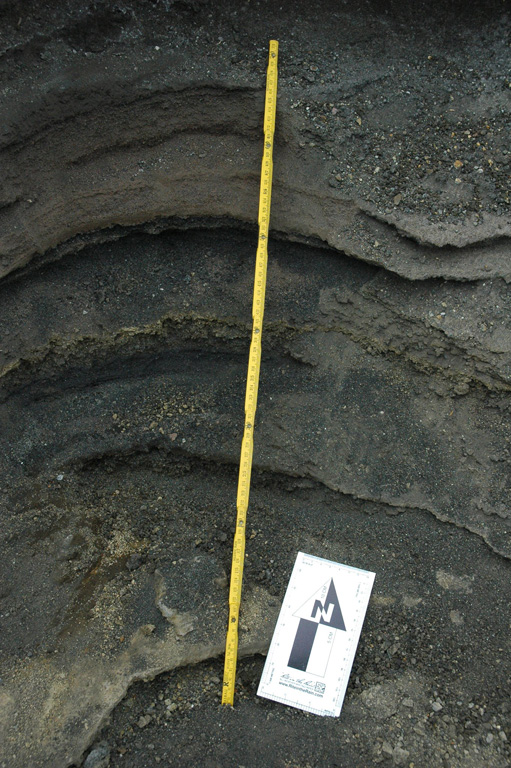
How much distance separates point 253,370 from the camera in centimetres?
369

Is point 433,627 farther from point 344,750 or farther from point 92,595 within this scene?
point 92,595

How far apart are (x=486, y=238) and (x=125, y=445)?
2.93 meters

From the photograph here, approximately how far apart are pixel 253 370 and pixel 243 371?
0.58 m

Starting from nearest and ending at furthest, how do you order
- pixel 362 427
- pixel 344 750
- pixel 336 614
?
pixel 344 750, pixel 336 614, pixel 362 427

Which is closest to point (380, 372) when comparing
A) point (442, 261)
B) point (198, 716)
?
point (442, 261)

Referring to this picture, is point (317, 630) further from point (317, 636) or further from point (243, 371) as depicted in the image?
point (243, 371)

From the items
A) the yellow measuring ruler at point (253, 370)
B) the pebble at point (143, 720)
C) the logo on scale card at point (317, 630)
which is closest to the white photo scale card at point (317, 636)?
the logo on scale card at point (317, 630)

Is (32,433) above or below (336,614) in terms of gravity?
above

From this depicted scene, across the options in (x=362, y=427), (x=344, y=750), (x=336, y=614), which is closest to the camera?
(x=344, y=750)

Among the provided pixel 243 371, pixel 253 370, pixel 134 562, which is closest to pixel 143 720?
pixel 134 562

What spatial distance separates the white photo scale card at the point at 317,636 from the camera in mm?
3400

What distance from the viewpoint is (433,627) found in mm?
3621

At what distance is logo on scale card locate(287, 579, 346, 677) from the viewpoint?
347cm

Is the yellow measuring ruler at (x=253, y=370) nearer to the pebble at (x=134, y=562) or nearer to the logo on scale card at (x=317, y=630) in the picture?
the logo on scale card at (x=317, y=630)
